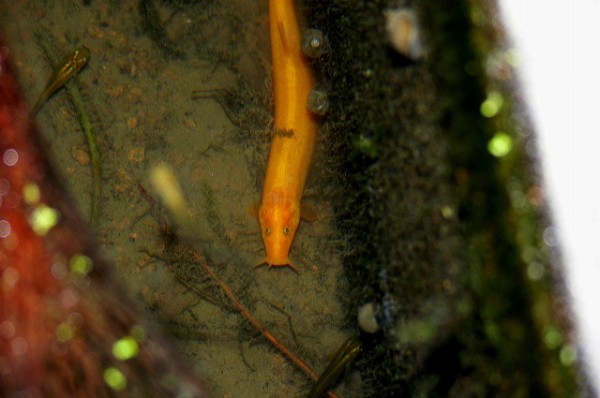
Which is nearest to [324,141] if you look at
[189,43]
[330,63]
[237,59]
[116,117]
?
[330,63]

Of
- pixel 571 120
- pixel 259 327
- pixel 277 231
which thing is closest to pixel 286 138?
pixel 277 231

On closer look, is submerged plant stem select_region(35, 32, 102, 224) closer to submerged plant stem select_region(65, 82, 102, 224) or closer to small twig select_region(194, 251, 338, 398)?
submerged plant stem select_region(65, 82, 102, 224)

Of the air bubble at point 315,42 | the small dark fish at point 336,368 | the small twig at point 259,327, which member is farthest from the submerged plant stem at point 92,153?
the small dark fish at point 336,368

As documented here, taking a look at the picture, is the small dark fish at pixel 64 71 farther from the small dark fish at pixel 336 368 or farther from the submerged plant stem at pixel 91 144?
the small dark fish at pixel 336 368

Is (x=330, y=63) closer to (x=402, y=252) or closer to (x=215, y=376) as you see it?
(x=402, y=252)

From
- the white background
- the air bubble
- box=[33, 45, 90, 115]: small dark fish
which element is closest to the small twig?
box=[33, 45, 90, 115]: small dark fish

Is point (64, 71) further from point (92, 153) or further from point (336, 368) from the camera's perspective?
point (336, 368)
